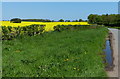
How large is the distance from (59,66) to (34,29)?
53.5 feet

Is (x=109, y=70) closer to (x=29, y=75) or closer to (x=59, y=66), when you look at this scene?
(x=59, y=66)

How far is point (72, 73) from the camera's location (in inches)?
261

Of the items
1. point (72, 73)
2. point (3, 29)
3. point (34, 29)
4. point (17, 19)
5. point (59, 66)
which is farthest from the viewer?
point (17, 19)

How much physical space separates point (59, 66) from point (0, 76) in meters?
2.09

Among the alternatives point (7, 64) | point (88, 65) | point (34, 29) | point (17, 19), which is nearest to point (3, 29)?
point (34, 29)

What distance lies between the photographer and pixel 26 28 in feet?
69.3

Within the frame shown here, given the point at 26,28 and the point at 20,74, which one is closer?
the point at 20,74

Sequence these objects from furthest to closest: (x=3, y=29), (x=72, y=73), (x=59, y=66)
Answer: (x=3, y=29) → (x=59, y=66) → (x=72, y=73)

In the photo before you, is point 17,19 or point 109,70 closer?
point 109,70

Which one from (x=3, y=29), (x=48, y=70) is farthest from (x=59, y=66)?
(x=3, y=29)

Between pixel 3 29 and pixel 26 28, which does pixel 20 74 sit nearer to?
→ pixel 3 29

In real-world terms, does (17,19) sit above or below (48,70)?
above

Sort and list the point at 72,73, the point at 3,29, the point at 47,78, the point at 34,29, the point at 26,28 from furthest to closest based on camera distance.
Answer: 1. the point at 34,29
2. the point at 26,28
3. the point at 3,29
4. the point at 72,73
5. the point at 47,78

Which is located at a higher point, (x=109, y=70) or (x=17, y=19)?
(x=17, y=19)
